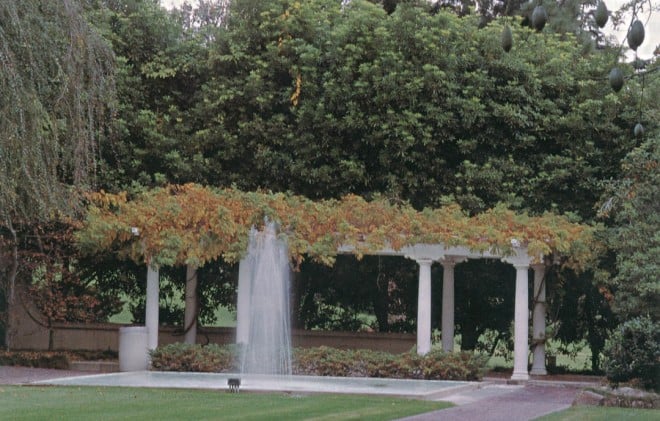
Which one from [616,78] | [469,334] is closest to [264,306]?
[469,334]

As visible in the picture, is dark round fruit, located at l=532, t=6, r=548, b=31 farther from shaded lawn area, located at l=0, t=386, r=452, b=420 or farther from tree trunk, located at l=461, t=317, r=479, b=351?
tree trunk, located at l=461, t=317, r=479, b=351

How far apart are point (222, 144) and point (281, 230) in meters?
5.14

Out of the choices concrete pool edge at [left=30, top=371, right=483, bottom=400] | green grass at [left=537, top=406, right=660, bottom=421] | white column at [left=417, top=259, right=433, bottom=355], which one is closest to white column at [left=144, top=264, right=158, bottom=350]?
concrete pool edge at [left=30, top=371, right=483, bottom=400]

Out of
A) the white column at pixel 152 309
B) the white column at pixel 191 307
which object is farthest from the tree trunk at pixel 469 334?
the white column at pixel 152 309

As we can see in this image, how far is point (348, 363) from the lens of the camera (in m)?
21.7

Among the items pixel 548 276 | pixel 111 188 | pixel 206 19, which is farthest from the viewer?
pixel 206 19

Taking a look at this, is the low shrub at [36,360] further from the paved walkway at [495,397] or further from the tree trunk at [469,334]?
the tree trunk at [469,334]

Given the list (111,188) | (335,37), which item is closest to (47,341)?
(111,188)

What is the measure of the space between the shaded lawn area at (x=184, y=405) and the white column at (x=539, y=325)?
8.40m

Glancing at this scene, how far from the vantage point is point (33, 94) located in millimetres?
13508

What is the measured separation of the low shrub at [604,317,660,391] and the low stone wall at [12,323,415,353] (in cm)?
815

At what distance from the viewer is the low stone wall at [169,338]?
2588 cm

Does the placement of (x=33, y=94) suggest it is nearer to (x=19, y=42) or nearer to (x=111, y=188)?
(x=19, y=42)

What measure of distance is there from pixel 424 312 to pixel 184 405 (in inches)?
338
